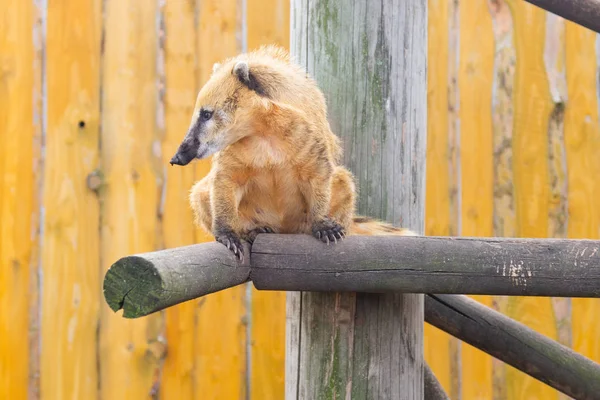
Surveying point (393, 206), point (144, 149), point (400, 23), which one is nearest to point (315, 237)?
point (393, 206)

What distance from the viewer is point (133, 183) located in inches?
136

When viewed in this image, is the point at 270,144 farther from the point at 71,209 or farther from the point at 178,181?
the point at 71,209

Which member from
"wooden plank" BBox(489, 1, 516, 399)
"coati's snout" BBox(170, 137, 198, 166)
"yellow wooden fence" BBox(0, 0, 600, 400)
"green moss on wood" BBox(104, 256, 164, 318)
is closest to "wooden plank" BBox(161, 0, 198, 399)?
"yellow wooden fence" BBox(0, 0, 600, 400)

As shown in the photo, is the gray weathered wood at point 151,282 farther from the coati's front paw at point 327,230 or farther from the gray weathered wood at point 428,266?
the coati's front paw at point 327,230

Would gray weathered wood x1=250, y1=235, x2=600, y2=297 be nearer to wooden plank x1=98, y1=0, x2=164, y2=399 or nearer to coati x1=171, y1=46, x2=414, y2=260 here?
coati x1=171, y1=46, x2=414, y2=260

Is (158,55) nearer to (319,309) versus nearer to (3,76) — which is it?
(3,76)

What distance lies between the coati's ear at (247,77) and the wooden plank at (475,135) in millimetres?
1417

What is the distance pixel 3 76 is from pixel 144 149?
2.21 ft

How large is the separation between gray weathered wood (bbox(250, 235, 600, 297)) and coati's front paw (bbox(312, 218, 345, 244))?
7cm

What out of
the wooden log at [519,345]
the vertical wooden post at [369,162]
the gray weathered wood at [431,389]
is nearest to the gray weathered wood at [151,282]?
the vertical wooden post at [369,162]

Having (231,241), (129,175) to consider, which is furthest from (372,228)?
(129,175)

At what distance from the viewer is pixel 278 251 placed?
2193mm

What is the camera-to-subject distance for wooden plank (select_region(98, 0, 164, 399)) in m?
3.44

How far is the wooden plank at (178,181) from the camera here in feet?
11.4
